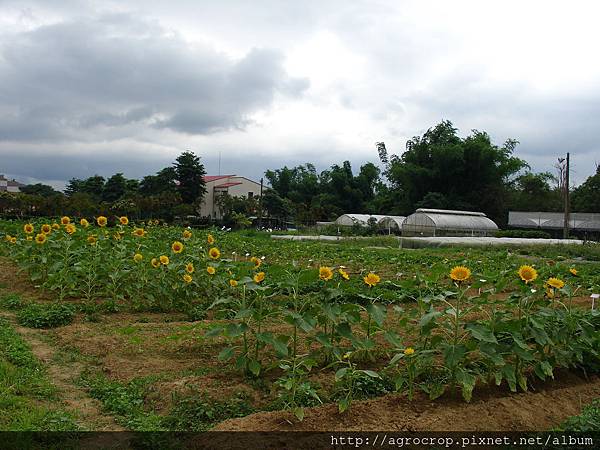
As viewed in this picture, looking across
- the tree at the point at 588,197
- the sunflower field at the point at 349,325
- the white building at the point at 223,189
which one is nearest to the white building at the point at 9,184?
the white building at the point at 223,189

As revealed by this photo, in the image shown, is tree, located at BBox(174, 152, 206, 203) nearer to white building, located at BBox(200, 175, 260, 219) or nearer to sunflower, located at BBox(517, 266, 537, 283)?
white building, located at BBox(200, 175, 260, 219)

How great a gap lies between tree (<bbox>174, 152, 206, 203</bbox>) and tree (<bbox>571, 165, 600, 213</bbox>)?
26.4m

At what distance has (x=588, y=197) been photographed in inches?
1393

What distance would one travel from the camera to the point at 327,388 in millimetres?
3119

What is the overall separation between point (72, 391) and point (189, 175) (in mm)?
36175

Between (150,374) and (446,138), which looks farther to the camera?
(446,138)

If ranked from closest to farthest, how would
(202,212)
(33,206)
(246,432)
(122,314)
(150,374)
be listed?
1. (246,432)
2. (150,374)
3. (122,314)
4. (33,206)
5. (202,212)

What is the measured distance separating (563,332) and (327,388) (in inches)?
58.4

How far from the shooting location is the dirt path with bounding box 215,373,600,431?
8.34 feet

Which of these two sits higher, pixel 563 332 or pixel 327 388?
pixel 563 332

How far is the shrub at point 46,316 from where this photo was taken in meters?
4.60

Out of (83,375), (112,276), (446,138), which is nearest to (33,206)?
(112,276)

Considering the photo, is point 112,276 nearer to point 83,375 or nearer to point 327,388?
point 83,375

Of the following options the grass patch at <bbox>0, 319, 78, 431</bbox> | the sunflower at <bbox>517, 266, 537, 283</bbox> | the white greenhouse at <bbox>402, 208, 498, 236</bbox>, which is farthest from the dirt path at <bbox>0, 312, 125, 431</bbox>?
the white greenhouse at <bbox>402, 208, 498, 236</bbox>
